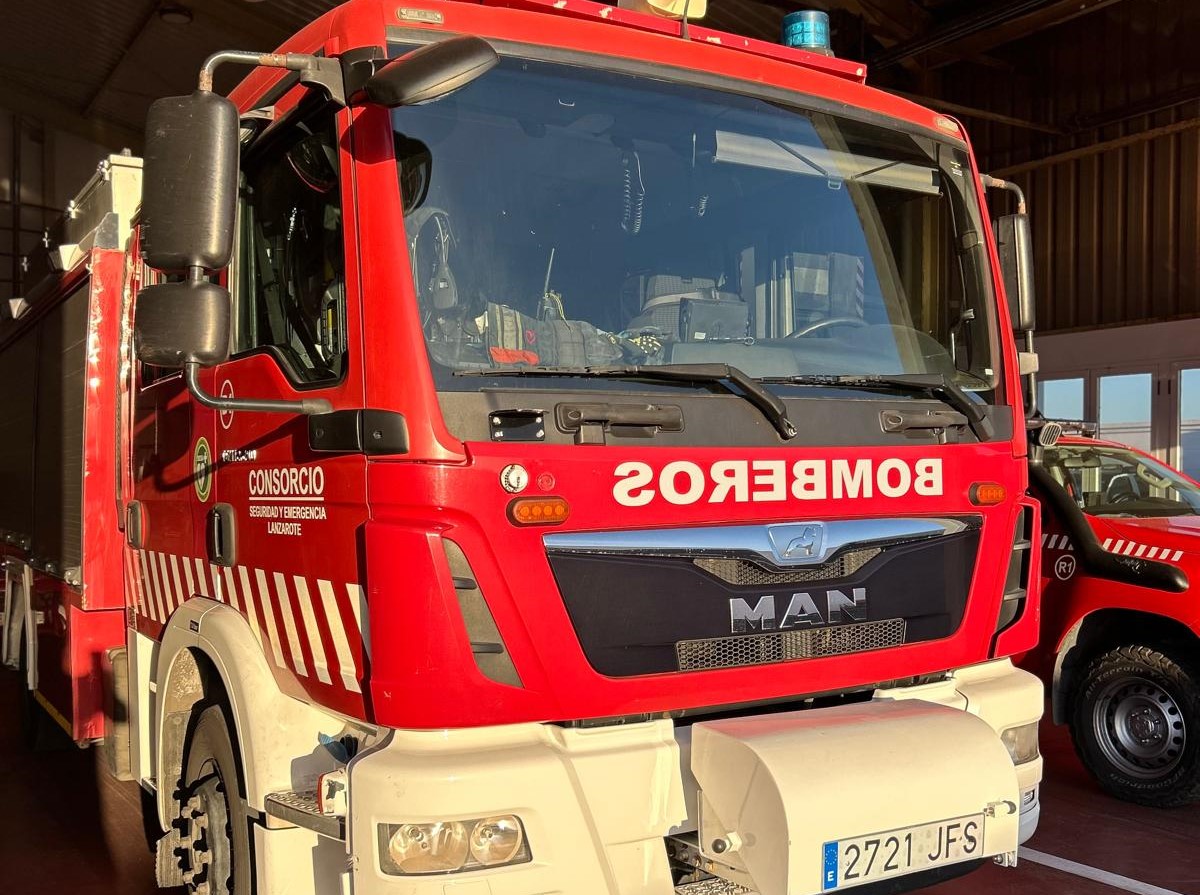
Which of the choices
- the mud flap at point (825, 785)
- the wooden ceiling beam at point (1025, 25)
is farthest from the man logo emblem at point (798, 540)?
the wooden ceiling beam at point (1025, 25)

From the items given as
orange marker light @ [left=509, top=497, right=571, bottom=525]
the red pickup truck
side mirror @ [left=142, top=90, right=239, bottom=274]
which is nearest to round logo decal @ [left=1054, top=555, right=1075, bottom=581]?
the red pickup truck

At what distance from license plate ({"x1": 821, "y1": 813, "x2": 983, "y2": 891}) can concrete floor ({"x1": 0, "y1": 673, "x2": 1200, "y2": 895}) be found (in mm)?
1801

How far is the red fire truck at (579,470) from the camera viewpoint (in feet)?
8.63

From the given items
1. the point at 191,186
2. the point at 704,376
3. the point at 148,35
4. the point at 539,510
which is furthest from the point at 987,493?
the point at 148,35

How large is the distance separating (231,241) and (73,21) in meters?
19.9

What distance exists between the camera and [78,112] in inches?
1003

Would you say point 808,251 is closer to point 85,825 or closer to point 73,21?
point 85,825

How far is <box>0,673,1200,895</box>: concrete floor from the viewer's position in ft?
14.9

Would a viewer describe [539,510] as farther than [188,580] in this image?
No

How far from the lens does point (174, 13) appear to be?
17.2 m

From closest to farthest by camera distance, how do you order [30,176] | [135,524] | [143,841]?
[135,524], [143,841], [30,176]

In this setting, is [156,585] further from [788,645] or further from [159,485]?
[788,645]

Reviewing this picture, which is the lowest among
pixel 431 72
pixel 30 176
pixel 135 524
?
pixel 135 524

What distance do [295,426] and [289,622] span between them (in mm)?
520
